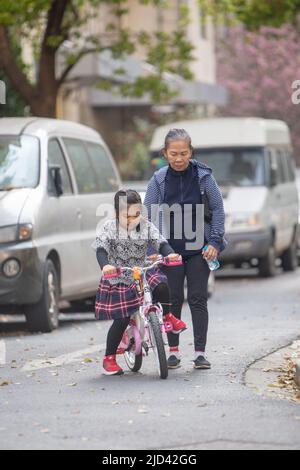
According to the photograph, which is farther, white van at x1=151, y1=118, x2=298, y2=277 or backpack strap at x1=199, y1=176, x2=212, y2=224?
white van at x1=151, y1=118, x2=298, y2=277

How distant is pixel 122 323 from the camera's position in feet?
31.5

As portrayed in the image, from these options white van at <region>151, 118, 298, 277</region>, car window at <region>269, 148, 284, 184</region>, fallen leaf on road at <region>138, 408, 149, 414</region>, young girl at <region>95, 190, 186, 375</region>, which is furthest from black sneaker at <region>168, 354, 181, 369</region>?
car window at <region>269, 148, 284, 184</region>

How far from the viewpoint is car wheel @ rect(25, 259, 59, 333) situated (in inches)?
513

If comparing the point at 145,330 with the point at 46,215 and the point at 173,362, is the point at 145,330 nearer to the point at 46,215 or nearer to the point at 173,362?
the point at 173,362

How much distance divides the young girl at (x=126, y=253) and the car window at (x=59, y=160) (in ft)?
14.7

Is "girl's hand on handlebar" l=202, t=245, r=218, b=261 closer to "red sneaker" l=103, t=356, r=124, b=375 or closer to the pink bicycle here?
the pink bicycle

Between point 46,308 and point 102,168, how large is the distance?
312 centimetres

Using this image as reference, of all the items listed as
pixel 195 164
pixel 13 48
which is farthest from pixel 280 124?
pixel 195 164

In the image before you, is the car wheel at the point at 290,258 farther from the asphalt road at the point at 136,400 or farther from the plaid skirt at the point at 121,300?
the plaid skirt at the point at 121,300

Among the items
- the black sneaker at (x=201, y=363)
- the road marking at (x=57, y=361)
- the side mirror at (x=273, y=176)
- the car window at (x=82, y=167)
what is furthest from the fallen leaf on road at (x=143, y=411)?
the side mirror at (x=273, y=176)

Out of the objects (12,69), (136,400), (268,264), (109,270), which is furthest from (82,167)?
(268,264)

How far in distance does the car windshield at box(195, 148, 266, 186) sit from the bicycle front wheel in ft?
42.4

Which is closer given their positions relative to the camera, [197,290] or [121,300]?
[121,300]

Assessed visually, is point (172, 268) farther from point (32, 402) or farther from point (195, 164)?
point (32, 402)
